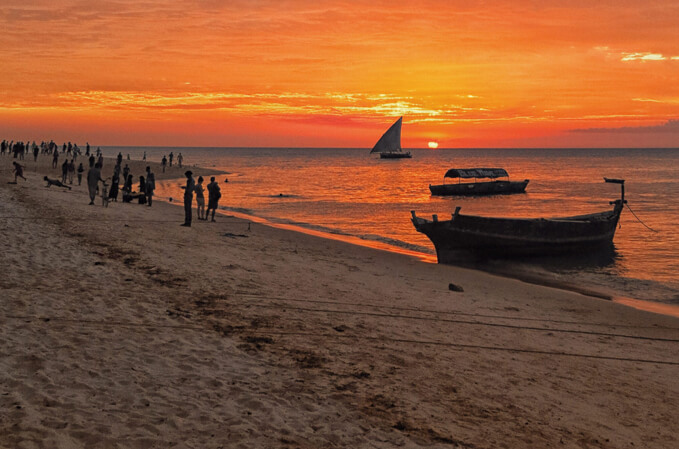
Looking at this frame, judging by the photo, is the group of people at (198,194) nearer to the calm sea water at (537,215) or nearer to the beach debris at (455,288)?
the calm sea water at (537,215)

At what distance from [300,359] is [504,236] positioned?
13.4 meters

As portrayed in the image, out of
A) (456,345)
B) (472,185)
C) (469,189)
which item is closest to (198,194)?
(456,345)

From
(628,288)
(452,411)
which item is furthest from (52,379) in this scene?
(628,288)

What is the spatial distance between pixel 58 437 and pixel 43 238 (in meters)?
10.1

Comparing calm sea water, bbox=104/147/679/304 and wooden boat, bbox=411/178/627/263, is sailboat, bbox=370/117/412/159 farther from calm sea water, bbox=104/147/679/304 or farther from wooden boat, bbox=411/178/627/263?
wooden boat, bbox=411/178/627/263

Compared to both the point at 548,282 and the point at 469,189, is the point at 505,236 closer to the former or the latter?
the point at 548,282

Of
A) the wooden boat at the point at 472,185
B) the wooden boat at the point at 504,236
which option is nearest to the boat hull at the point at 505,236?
the wooden boat at the point at 504,236

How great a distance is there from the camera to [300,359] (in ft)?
23.4

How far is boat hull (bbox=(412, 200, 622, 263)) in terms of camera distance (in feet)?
60.0

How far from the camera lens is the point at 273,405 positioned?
5.71 m

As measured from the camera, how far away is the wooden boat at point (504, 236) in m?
18.3

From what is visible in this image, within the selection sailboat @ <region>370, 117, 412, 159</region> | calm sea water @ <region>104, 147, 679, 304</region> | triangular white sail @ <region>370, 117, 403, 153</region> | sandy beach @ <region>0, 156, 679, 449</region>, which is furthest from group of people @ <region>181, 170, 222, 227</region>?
triangular white sail @ <region>370, 117, 403, 153</region>

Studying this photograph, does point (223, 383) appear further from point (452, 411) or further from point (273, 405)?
point (452, 411)

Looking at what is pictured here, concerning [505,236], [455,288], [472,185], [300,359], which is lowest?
[455,288]
